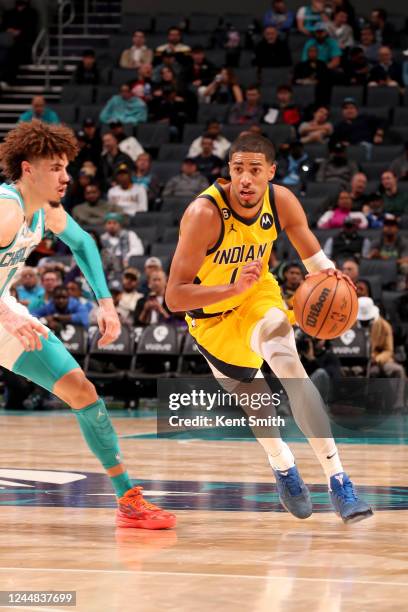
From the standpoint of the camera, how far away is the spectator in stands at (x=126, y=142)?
15133 millimetres

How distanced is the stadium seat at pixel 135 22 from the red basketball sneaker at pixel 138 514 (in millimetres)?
13435

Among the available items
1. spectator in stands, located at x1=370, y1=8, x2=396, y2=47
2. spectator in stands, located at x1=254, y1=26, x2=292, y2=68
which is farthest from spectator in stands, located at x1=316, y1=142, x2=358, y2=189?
spectator in stands, located at x1=370, y1=8, x2=396, y2=47

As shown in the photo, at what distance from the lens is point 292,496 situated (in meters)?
5.33

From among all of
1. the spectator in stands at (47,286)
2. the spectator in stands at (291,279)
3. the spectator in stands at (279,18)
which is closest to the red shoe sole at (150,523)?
the spectator in stands at (291,279)

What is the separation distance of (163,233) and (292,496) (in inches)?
342

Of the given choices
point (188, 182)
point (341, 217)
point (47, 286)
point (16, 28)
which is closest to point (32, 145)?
point (47, 286)

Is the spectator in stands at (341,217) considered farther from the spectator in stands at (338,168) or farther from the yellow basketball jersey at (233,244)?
the yellow basketball jersey at (233,244)

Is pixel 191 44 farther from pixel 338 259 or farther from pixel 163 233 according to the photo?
pixel 338 259

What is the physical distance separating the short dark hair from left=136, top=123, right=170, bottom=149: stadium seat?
9.97 m

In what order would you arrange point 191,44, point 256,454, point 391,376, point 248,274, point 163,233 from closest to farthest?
point 248,274, point 256,454, point 391,376, point 163,233, point 191,44

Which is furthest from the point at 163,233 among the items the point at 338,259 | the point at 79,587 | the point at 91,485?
the point at 79,587

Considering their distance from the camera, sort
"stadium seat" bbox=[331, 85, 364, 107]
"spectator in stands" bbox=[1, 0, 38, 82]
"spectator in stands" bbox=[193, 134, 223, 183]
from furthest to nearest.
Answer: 1. "spectator in stands" bbox=[1, 0, 38, 82]
2. "stadium seat" bbox=[331, 85, 364, 107]
3. "spectator in stands" bbox=[193, 134, 223, 183]

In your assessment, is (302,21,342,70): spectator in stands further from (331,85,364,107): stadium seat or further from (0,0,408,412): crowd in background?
(331,85,364,107): stadium seat

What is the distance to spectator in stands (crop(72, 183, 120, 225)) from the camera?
14.1 metres
